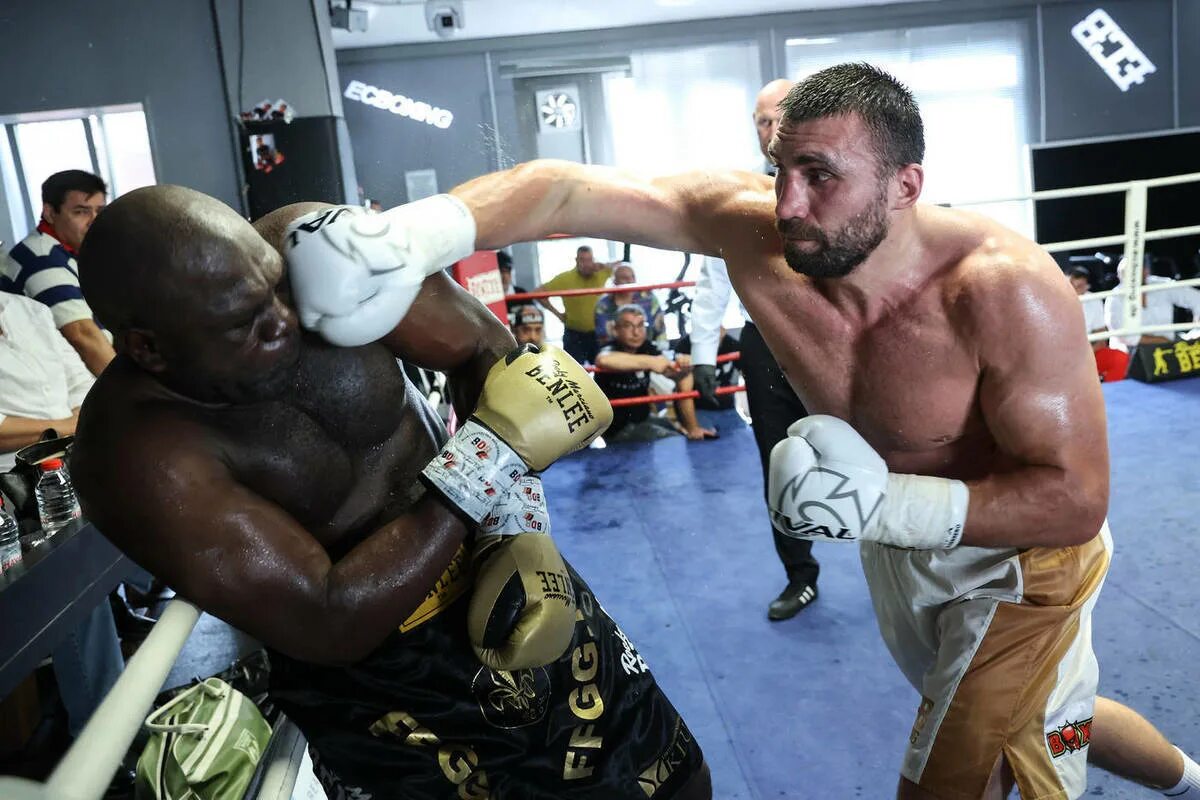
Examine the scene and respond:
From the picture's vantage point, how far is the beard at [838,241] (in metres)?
1.57

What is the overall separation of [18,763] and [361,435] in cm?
161

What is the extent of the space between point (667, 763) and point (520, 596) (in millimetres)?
431

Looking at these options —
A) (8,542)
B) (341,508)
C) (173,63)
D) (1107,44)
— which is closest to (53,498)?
(8,542)

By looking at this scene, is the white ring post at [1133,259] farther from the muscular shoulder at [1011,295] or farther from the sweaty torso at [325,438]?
the sweaty torso at [325,438]

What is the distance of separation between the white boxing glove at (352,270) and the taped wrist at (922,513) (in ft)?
2.59

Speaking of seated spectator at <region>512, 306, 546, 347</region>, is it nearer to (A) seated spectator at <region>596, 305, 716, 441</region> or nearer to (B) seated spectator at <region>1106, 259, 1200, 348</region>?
(A) seated spectator at <region>596, 305, 716, 441</region>

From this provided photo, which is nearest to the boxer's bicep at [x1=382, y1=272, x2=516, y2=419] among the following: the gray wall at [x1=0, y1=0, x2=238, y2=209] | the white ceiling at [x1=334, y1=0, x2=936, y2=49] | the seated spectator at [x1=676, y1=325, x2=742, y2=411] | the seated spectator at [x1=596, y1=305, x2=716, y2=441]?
the seated spectator at [x1=596, y1=305, x2=716, y2=441]

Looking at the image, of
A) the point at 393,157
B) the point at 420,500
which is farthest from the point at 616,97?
the point at 420,500

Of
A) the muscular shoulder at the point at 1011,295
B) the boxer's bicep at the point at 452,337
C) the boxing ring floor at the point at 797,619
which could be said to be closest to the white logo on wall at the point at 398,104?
the boxing ring floor at the point at 797,619

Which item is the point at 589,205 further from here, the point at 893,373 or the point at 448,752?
the point at 448,752

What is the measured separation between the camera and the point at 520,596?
4.61ft

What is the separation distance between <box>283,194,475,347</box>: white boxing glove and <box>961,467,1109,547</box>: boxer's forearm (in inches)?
36.8

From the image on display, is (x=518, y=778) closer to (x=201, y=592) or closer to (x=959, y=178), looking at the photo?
(x=201, y=592)

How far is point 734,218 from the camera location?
183 cm
